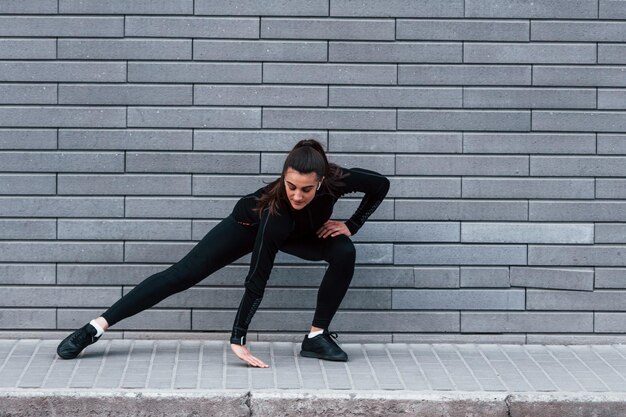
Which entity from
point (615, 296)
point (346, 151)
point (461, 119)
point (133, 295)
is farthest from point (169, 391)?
point (615, 296)

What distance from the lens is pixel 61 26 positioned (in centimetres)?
721

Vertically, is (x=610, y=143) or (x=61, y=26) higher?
(x=61, y=26)

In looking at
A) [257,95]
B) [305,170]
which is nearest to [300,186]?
[305,170]

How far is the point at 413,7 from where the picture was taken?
725 centimetres

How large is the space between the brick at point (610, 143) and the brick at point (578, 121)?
47 mm

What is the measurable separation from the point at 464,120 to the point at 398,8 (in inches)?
33.7

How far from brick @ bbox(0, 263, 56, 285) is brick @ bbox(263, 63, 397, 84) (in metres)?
1.92

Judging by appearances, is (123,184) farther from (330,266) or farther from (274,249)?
(330,266)

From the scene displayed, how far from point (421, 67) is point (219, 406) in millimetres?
2661

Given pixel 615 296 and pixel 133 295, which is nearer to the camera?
pixel 133 295

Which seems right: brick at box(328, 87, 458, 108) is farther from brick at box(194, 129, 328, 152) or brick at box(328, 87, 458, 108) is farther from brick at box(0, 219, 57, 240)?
brick at box(0, 219, 57, 240)

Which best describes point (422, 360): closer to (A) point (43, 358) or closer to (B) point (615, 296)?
(B) point (615, 296)

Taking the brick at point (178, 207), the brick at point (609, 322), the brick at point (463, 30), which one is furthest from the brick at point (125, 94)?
the brick at point (609, 322)

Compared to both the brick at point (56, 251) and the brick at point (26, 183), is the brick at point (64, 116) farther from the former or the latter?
the brick at point (56, 251)
